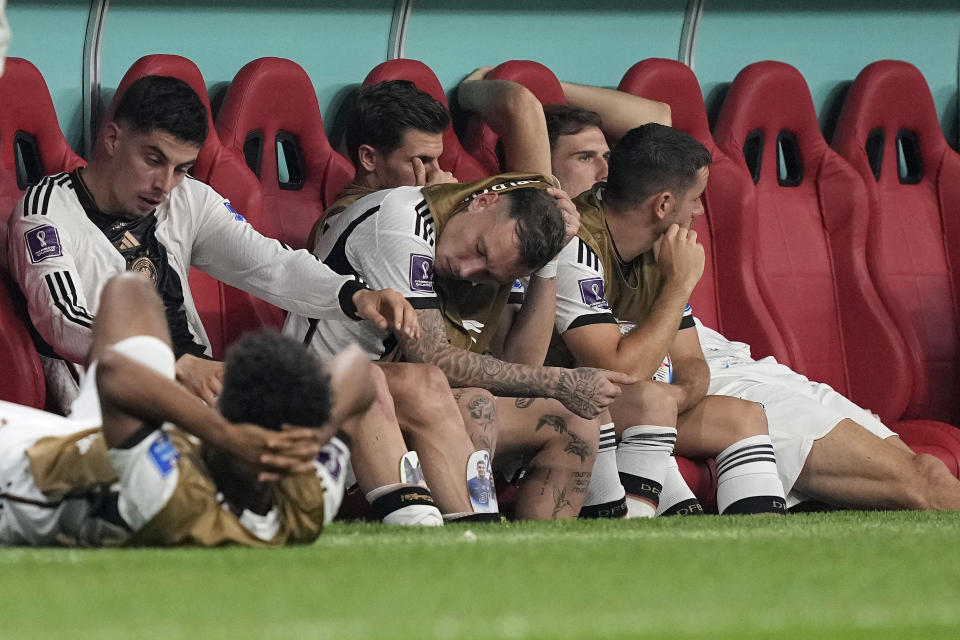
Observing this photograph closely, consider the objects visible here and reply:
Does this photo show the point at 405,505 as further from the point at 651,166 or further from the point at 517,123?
the point at 517,123

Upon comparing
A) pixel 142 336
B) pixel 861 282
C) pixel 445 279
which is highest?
pixel 142 336

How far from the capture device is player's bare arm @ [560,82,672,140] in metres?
4.05

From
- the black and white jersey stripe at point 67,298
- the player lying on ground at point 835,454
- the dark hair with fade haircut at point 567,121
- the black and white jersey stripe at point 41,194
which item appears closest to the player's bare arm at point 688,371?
the player lying on ground at point 835,454

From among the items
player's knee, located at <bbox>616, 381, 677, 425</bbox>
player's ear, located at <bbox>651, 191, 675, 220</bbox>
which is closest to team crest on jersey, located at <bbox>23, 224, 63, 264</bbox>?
player's knee, located at <bbox>616, 381, 677, 425</bbox>

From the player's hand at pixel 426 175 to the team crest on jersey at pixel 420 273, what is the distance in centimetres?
52

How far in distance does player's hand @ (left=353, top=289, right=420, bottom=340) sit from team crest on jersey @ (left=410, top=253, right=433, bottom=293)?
0.27 ft

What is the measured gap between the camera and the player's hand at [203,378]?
99.5 inches

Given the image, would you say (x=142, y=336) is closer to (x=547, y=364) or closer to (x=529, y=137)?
(x=547, y=364)

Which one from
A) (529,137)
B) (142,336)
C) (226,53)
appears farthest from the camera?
(226,53)

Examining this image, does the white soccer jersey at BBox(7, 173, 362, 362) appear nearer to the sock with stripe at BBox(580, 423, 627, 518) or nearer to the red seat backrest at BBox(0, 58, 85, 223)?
the red seat backrest at BBox(0, 58, 85, 223)

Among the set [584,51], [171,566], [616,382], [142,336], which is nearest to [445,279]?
[616,382]

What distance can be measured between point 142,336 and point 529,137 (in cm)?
195

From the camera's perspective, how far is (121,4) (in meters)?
3.82

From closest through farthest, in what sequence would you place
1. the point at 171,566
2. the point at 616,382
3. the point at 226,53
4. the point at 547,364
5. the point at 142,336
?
the point at 171,566
the point at 142,336
the point at 616,382
the point at 547,364
the point at 226,53
